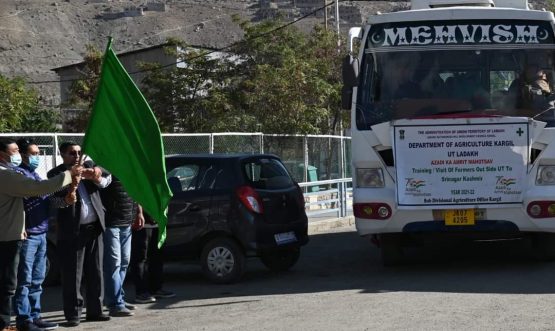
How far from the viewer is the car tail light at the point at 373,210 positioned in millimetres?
12531

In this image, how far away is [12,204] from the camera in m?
8.92

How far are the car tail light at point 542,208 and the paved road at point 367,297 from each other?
0.78 metres

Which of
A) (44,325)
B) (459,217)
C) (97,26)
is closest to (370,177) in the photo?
(459,217)

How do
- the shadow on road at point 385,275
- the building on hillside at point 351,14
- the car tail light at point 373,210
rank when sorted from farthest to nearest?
the building on hillside at point 351,14 → the car tail light at point 373,210 → the shadow on road at point 385,275

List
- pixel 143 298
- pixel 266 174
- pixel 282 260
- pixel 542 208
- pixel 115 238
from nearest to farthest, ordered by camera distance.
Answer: pixel 115 238 → pixel 143 298 → pixel 542 208 → pixel 266 174 → pixel 282 260

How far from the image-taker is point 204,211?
41.0ft

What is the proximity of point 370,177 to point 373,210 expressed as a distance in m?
0.44

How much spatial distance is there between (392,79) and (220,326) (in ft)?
15.9

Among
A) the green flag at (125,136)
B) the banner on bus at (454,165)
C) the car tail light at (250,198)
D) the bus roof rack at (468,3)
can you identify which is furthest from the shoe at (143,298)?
the bus roof rack at (468,3)

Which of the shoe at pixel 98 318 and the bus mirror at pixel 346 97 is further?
the bus mirror at pixel 346 97

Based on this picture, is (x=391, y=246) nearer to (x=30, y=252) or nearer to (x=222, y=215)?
(x=222, y=215)

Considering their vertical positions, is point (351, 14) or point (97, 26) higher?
point (351, 14)

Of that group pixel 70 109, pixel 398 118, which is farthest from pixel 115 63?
pixel 70 109

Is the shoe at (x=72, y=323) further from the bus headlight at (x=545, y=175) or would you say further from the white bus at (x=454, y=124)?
the bus headlight at (x=545, y=175)
